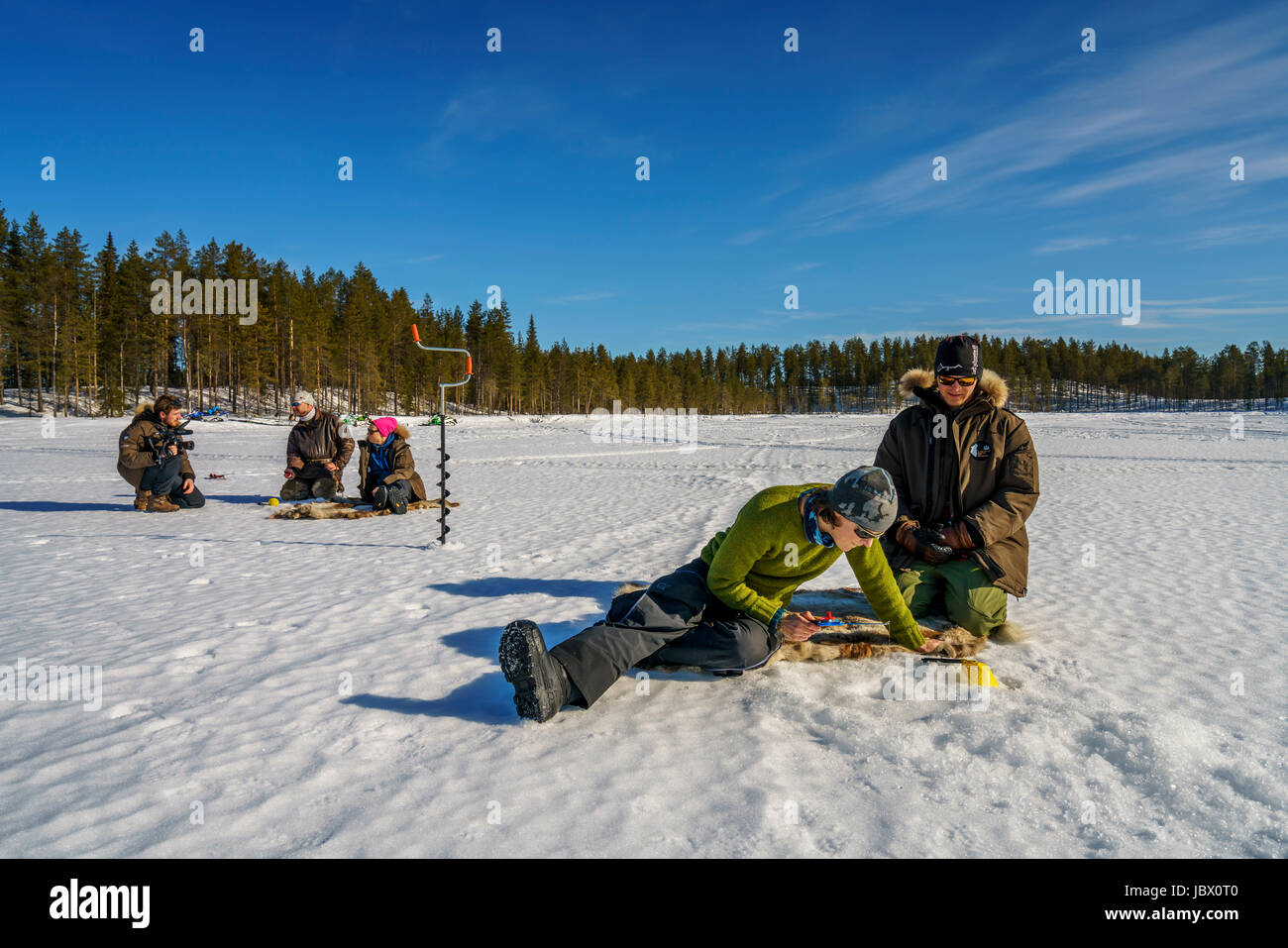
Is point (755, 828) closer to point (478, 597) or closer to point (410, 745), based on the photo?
point (410, 745)

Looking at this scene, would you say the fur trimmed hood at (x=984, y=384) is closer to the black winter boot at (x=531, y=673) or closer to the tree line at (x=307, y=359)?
the black winter boot at (x=531, y=673)

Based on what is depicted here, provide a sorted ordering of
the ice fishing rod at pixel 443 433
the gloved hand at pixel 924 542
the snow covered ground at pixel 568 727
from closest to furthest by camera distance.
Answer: the snow covered ground at pixel 568 727 < the gloved hand at pixel 924 542 < the ice fishing rod at pixel 443 433

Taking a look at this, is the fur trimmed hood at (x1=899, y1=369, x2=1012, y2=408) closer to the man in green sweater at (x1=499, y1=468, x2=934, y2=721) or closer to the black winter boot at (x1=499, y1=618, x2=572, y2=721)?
the man in green sweater at (x1=499, y1=468, x2=934, y2=721)

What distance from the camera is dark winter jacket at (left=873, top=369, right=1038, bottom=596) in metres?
4.74

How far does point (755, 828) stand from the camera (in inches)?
106

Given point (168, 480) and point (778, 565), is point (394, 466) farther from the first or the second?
point (778, 565)

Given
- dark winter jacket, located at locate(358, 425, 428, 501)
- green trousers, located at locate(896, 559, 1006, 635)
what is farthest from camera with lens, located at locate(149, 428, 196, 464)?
green trousers, located at locate(896, 559, 1006, 635)

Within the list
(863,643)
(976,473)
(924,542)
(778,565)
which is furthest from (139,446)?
(976,473)

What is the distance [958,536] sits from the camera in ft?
15.6

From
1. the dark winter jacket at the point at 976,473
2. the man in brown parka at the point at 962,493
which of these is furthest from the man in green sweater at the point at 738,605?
the dark winter jacket at the point at 976,473

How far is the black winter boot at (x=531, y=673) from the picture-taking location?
3338mm

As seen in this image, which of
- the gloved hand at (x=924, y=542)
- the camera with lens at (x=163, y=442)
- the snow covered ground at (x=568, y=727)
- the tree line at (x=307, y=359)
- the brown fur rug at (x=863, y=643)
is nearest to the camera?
the snow covered ground at (x=568, y=727)

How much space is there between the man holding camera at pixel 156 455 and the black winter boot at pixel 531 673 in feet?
32.8
